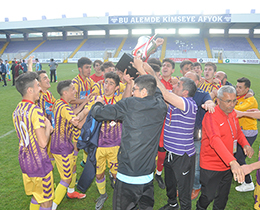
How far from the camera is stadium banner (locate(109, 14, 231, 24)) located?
121 feet

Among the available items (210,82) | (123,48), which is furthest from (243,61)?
(210,82)

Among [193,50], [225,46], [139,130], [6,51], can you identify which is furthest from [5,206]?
[6,51]

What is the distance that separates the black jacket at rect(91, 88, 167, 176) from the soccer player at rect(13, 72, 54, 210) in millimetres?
812

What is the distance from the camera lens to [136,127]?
224cm

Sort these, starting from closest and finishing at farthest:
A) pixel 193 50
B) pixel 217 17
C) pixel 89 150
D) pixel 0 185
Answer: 1. pixel 89 150
2. pixel 0 185
3. pixel 217 17
4. pixel 193 50

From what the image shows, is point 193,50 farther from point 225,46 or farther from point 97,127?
point 97,127

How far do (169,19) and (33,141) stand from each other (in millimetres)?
41607

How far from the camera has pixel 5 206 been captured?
3.47 m

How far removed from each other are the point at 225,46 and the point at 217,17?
7269 millimetres

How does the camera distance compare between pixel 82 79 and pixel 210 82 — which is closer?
pixel 210 82

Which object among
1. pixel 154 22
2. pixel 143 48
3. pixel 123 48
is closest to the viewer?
pixel 143 48

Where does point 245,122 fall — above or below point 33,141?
below

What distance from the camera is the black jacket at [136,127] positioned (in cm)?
224

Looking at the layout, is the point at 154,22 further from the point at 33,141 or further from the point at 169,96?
the point at 33,141
